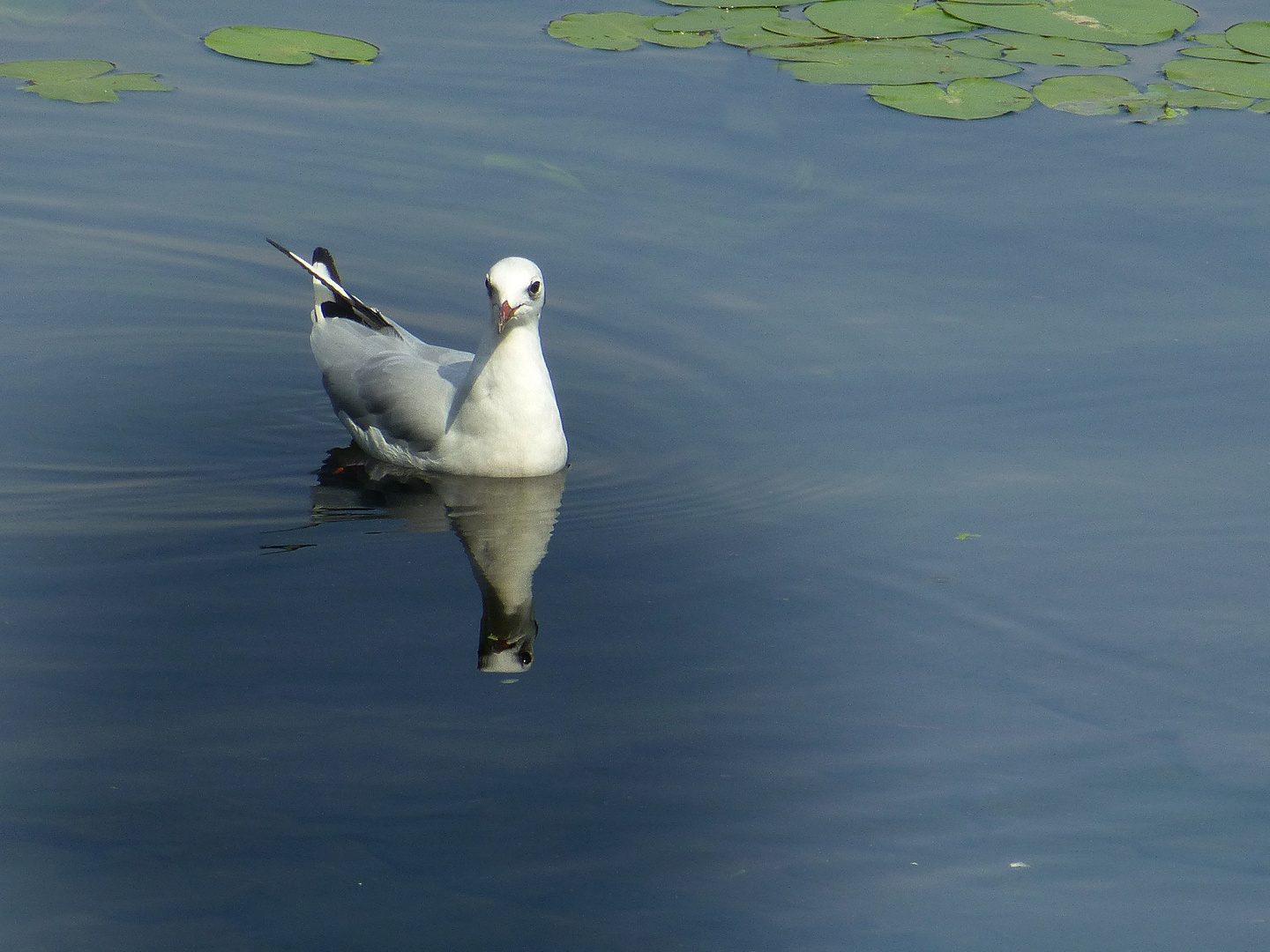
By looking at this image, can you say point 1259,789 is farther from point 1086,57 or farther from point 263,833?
point 1086,57

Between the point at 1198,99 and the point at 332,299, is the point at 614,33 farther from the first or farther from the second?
the point at 332,299

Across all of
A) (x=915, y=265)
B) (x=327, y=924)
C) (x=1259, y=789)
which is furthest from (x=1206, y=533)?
(x=327, y=924)

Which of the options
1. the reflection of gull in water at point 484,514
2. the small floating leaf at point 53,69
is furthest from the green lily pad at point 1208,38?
the small floating leaf at point 53,69

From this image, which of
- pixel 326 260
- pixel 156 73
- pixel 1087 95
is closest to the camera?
pixel 326 260

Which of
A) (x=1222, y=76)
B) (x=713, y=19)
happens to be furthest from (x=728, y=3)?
(x=1222, y=76)

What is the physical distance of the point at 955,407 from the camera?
19.1ft

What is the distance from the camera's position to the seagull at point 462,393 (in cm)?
535

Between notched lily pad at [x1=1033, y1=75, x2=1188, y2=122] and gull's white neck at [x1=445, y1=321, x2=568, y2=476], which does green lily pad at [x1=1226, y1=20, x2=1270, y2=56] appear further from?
gull's white neck at [x1=445, y1=321, x2=568, y2=476]

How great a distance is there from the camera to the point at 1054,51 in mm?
9078

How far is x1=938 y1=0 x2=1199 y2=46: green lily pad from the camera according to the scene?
9.30 m

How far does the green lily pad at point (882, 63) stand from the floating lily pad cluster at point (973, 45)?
0.04ft

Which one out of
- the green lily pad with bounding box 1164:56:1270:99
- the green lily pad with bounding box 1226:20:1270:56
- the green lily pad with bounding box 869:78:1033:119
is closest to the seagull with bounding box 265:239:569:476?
the green lily pad with bounding box 869:78:1033:119

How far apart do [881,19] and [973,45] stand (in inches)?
26.3

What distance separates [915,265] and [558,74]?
123 inches
